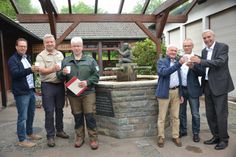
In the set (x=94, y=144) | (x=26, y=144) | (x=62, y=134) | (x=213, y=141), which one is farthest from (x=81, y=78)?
(x=213, y=141)

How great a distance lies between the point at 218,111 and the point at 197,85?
512 millimetres

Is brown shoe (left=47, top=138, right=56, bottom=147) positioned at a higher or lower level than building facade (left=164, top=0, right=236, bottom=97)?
lower

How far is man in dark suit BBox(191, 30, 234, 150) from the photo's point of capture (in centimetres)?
394

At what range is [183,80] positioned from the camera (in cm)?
439

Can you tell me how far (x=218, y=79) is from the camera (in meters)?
4.02

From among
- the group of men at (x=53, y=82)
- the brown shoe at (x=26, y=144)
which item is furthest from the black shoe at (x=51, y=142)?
the brown shoe at (x=26, y=144)

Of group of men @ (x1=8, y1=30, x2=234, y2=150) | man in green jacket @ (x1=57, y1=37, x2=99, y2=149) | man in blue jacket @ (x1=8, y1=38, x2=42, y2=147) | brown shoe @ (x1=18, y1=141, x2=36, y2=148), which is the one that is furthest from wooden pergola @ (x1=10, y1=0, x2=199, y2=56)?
brown shoe @ (x1=18, y1=141, x2=36, y2=148)

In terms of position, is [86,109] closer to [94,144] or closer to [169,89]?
[94,144]

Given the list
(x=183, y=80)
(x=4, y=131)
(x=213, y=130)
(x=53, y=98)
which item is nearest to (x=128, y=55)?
(x=183, y=80)

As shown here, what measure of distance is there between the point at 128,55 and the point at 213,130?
217 centimetres

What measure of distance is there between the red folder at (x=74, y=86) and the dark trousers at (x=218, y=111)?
77.1 inches

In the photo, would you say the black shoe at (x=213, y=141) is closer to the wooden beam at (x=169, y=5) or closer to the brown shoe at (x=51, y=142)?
the brown shoe at (x=51, y=142)

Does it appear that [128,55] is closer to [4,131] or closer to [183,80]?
[183,80]

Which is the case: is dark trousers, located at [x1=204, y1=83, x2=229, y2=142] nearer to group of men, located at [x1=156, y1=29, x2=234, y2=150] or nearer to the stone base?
group of men, located at [x1=156, y1=29, x2=234, y2=150]
